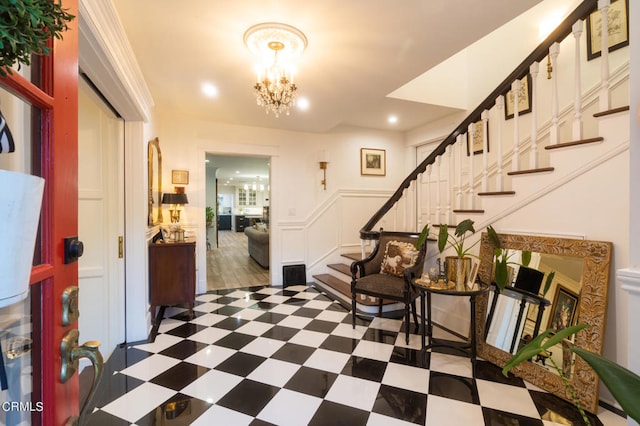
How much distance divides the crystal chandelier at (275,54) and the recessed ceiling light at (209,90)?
790mm

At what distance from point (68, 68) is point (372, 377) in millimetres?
2261

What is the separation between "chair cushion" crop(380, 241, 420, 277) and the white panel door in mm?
2563

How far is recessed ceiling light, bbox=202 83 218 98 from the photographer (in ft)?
9.69

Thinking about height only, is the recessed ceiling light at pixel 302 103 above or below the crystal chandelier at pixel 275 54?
above

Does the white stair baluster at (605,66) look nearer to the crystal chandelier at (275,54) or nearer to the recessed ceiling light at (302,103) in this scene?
the crystal chandelier at (275,54)

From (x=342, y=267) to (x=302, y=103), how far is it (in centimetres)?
239

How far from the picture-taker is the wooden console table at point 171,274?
9.57 ft

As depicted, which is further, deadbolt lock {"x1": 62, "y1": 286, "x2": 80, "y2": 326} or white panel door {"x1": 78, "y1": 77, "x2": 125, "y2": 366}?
white panel door {"x1": 78, "y1": 77, "x2": 125, "y2": 366}

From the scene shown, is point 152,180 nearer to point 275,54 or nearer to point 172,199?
point 172,199

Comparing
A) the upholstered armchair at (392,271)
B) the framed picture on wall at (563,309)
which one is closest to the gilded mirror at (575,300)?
the framed picture on wall at (563,309)

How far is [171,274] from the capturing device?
9.83 feet

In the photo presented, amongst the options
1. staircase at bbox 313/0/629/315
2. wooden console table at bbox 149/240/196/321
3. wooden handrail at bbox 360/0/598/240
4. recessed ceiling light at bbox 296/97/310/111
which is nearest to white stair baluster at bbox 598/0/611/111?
staircase at bbox 313/0/629/315

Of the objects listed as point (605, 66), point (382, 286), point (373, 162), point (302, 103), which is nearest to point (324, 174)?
point (373, 162)

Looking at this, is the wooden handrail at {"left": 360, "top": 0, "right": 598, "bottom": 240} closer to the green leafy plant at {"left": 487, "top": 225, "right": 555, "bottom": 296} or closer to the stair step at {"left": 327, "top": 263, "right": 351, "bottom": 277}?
the green leafy plant at {"left": 487, "top": 225, "right": 555, "bottom": 296}
